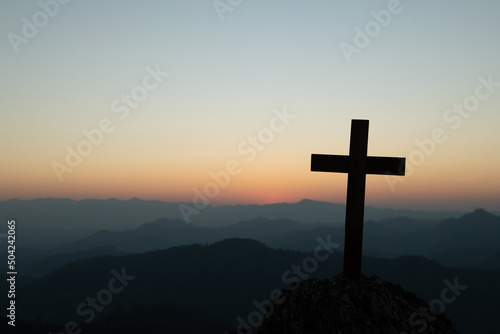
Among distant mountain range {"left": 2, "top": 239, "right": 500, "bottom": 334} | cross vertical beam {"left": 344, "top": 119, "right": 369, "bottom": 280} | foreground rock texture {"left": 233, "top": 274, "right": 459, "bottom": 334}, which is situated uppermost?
cross vertical beam {"left": 344, "top": 119, "right": 369, "bottom": 280}

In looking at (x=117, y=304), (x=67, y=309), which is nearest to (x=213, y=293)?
(x=117, y=304)

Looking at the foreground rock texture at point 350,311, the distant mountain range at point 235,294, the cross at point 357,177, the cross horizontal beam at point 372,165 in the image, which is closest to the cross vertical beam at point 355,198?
the cross at point 357,177

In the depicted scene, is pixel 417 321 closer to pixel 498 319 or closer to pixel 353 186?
pixel 353 186

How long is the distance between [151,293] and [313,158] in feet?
592

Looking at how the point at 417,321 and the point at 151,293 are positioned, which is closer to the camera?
the point at 417,321

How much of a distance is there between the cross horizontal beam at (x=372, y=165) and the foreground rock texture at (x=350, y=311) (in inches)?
90.5

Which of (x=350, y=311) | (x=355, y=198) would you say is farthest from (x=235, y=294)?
(x=350, y=311)

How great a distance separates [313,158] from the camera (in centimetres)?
972

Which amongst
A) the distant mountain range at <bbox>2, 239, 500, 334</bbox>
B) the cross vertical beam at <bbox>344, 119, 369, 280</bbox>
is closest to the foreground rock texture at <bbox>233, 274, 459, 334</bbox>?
the cross vertical beam at <bbox>344, 119, 369, 280</bbox>

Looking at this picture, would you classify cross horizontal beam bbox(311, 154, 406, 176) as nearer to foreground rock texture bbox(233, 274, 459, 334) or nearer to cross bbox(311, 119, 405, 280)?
cross bbox(311, 119, 405, 280)

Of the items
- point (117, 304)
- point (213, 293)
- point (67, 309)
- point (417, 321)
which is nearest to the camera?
point (417, 321)

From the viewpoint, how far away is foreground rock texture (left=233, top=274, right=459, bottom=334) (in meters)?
8.12

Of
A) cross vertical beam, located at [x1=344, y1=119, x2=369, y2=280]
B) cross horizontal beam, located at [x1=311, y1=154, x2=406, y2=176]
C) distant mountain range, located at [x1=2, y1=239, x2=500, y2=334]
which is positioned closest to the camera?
cross vertical beam, located at [x1=344, y1=119, x2=369, y2=280]

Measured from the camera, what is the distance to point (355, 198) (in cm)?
899
